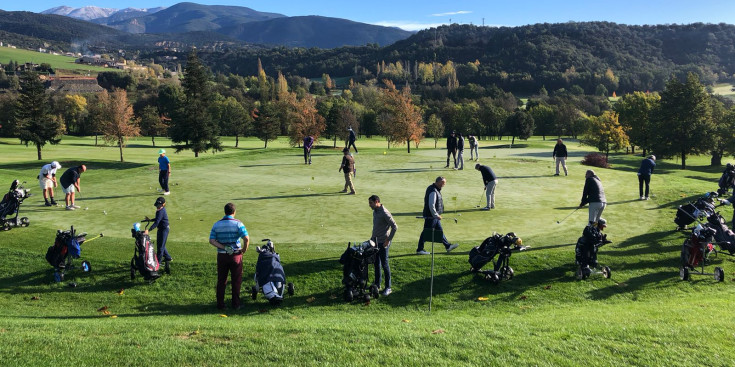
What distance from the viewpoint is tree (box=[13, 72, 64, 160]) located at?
5472 centimetres

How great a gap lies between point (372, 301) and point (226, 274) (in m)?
3.13

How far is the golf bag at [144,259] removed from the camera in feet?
36.7

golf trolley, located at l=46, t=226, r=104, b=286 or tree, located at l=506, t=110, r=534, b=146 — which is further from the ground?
tree, located at l=506, t=110, r=534, b=146

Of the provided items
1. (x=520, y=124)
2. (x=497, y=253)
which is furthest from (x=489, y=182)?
(x=520, y=124)

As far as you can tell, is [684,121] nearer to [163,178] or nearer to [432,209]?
[432,209]

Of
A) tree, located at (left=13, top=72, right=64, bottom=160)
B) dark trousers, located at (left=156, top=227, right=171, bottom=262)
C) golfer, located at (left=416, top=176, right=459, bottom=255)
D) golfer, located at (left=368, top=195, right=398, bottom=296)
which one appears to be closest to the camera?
golfer, located at (left=368, top=195, right=398, bottom=296)

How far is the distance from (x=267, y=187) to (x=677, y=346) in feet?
61.0

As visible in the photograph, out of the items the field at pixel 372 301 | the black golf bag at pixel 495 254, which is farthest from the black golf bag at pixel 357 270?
the black golf bag at pixel 495 254

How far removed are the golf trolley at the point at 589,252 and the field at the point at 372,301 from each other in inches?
9.4

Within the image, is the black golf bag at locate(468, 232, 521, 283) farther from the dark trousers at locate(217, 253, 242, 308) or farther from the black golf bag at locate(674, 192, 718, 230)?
the black golf bag at locate(674, 192, 718, 230)

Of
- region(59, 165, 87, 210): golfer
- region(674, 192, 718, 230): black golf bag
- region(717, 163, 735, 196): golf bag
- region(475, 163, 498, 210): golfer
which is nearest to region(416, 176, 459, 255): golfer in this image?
region(475, 163, 498, 210): golfer

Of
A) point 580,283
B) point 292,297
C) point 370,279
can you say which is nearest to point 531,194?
point 580,283

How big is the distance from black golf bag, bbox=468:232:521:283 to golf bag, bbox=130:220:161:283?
7515 mm

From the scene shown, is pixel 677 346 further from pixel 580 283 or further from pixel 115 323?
pixel 115 323
